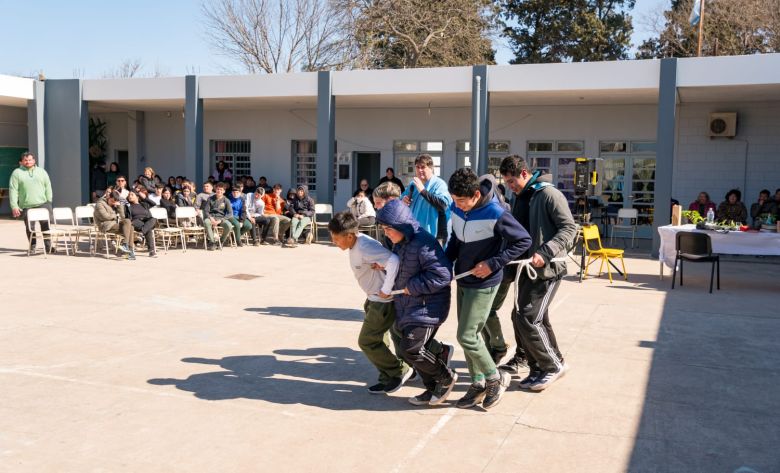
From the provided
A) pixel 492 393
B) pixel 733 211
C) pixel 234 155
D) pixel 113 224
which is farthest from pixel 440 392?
pixel 234 155

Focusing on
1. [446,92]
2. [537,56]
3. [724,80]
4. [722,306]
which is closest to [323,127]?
[446,92]

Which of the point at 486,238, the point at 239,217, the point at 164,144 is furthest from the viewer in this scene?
the point at 164,144

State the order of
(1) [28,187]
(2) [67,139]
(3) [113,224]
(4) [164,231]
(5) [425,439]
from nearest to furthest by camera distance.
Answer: (5) [425,439] < (1) [28,187] < (3) [113,224] < (4) [164,231] < (2) [67,139]

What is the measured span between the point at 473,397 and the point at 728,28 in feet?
98.6

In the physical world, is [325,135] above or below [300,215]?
above

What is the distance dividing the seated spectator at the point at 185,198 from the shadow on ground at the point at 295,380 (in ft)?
29.2

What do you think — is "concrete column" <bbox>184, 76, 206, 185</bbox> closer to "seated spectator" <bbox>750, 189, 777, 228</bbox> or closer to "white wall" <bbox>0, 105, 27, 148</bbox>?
"white wall" <bbox>0, 105, 27, 148</bbox>

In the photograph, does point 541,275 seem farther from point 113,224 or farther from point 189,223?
point 189,223

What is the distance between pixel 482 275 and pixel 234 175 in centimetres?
1838

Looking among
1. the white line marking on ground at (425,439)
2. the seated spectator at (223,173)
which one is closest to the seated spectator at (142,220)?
the seated spectator at (223,173)

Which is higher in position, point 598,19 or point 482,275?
point 598,19

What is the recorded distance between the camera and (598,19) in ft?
107

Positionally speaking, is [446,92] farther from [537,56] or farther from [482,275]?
[537,56]

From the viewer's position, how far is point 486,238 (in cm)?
472
